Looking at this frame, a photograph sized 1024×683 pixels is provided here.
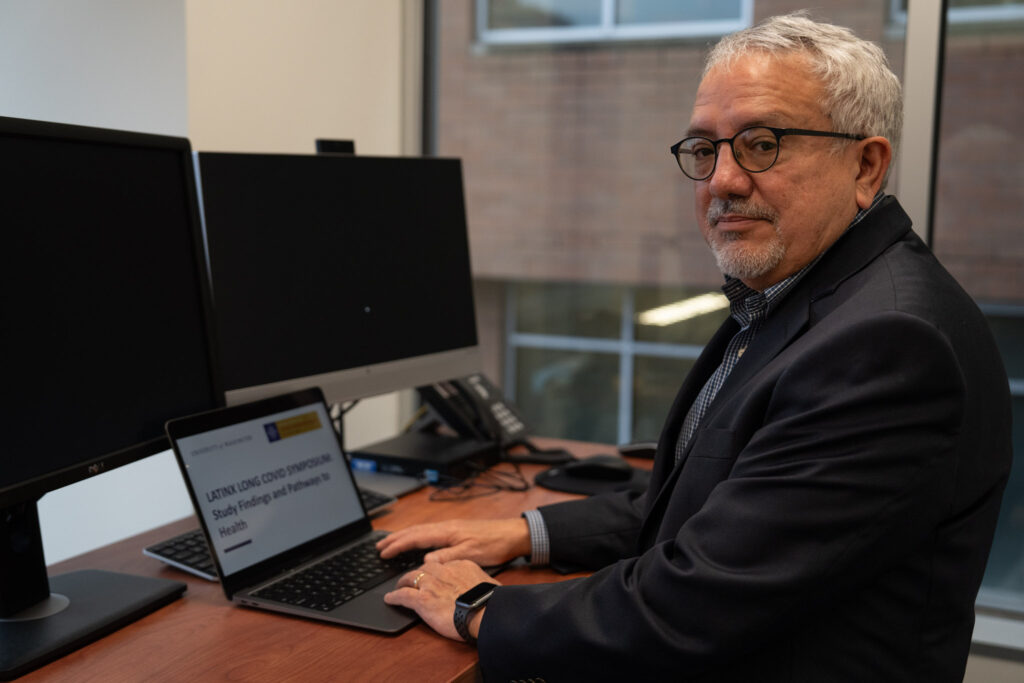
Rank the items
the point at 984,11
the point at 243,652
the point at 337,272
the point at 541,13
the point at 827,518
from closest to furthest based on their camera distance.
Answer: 1. the point at 827,518
2. the point at 243,652
3. the point at 337,272
4. the point at 984,11
5. the point at 541,13

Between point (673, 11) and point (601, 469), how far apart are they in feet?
4.89

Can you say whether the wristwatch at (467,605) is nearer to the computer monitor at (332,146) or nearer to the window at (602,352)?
the computer monitor at (332,146)

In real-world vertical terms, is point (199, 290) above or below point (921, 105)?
below

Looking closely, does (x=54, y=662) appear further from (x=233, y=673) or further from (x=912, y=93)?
(x=912, y=93)

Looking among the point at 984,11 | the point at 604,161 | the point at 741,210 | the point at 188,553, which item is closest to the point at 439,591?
the point at 188,553

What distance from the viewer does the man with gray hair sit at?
102cm

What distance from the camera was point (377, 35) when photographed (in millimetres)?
2656

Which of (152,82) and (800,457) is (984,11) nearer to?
(800,457)

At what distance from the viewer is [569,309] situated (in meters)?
2.96

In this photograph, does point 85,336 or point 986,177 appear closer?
point 85,336

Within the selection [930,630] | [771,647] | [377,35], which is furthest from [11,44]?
[930,630]

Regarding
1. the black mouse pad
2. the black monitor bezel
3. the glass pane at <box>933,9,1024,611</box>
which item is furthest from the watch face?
the glass pane at <box>933,9,1024,611</box>

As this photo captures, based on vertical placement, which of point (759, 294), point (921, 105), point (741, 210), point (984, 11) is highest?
point (984, 11)

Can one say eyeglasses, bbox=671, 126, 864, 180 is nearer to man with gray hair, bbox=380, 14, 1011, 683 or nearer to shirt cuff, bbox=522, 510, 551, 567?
man with gray hair, bbox=380, 14, 1011, 683
